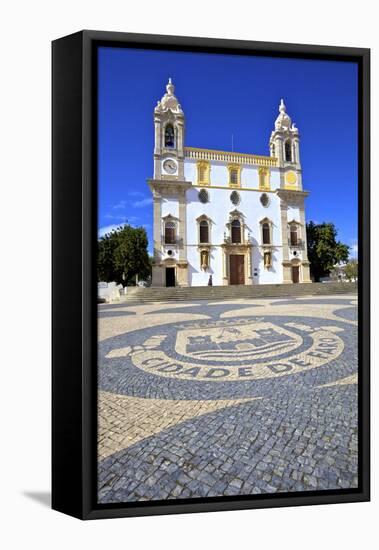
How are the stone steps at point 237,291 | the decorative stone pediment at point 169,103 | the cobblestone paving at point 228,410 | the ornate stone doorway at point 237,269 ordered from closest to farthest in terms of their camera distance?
1. the cobblestone paving at point 228,410
2. the decorative stone pediment at point 169,103
3. the ornate stone doorway at point 237,269
4. the stone steps at point 237,291

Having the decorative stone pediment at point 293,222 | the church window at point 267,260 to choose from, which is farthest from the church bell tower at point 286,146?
the church window at point 267,260

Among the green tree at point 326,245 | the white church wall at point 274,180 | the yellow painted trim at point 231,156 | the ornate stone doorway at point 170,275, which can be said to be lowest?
the ornate stone doorway at point 170,275

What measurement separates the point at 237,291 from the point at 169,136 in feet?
4.94

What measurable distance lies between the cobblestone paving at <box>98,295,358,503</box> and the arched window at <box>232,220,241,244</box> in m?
0.62

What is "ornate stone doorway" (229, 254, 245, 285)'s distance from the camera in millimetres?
2662

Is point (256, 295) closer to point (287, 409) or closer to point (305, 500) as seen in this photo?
point (287, 409)

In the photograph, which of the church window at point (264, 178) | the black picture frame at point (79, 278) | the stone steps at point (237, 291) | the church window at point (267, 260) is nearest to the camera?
the black picture frame at point (79, 278)

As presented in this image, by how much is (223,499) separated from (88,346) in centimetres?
139

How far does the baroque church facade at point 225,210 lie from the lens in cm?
259

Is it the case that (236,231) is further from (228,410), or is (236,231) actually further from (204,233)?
(228,410)

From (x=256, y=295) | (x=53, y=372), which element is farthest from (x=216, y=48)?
(x=53, y=372)

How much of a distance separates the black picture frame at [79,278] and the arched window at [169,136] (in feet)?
1.68

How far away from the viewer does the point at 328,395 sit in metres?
2.90

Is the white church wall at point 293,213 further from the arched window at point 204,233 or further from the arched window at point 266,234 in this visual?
the arched window at point 204,233
